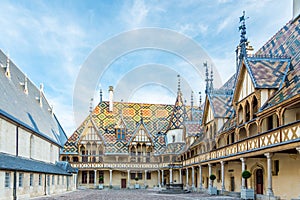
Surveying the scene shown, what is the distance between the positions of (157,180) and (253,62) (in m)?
28.1

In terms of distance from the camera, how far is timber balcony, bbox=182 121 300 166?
37.9ft

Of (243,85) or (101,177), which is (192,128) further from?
(243,85)

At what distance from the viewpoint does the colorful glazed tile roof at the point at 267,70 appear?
16141 mm

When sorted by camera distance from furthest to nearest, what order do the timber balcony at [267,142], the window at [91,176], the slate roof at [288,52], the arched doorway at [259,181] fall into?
the window at [91,176] < the arched doorway at [259,181] < the slate roof at [288,52] < the timber balcony at [267,142]

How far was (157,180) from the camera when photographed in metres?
42.7

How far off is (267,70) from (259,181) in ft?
20.6

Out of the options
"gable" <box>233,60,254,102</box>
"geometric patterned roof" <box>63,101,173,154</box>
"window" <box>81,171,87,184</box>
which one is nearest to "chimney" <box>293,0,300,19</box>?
"gable" <box>233,60,254,102</box>

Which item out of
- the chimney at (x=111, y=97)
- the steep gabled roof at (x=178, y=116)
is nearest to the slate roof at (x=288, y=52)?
the steep gabled roof at (x=178, y=116)

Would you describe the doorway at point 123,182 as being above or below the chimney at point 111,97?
below

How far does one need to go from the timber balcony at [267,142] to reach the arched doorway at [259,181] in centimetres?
186

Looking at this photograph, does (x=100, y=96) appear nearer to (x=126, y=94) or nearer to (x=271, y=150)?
(x=126, y=94)

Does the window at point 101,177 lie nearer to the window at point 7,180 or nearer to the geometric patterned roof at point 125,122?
the geometric patterned roof at point 125,122

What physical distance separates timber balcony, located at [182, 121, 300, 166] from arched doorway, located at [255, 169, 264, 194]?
6.10ft

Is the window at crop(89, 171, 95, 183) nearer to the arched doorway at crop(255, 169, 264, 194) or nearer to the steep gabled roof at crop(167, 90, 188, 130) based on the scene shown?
the steep gabled roof at crop(167, 90, 188, 130)
